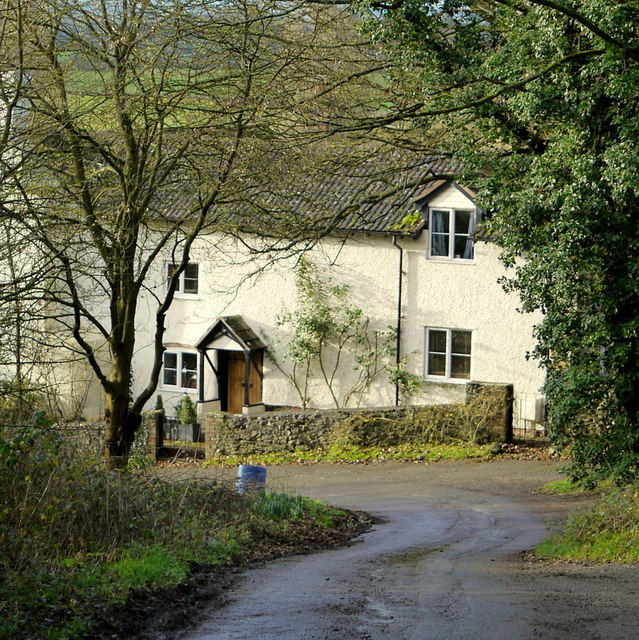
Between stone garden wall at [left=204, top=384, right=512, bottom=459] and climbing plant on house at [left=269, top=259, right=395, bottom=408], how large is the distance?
4.06 metres

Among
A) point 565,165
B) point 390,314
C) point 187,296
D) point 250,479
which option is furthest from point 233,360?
point 565,165

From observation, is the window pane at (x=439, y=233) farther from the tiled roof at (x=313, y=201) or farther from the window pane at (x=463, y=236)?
the tiled roof at (x=313, y=201)

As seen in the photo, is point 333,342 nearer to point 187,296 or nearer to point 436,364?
point 436,364

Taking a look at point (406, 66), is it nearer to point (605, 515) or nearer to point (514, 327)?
point (605, 515)

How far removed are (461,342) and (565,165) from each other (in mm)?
17367

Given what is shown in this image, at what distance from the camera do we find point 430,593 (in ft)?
29.4

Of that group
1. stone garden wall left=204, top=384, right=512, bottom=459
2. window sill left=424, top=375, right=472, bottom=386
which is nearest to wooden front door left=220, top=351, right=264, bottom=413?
stone garden wall left=204, top=384, right=512, bottom=459

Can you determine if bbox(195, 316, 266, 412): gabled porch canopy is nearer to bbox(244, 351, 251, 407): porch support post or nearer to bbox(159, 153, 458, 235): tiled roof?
bbox(244, 351, 251, 407): porch support post

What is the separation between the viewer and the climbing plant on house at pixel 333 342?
100 feet

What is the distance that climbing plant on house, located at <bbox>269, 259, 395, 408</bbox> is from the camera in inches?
1201

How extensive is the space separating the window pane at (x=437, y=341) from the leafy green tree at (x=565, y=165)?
51.1 feet

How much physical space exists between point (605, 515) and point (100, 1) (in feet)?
34.4

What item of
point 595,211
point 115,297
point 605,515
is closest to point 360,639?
point 605,515

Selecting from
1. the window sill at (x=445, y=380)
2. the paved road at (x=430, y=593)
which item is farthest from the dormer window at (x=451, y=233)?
the paved road at (x=430, y=593)
